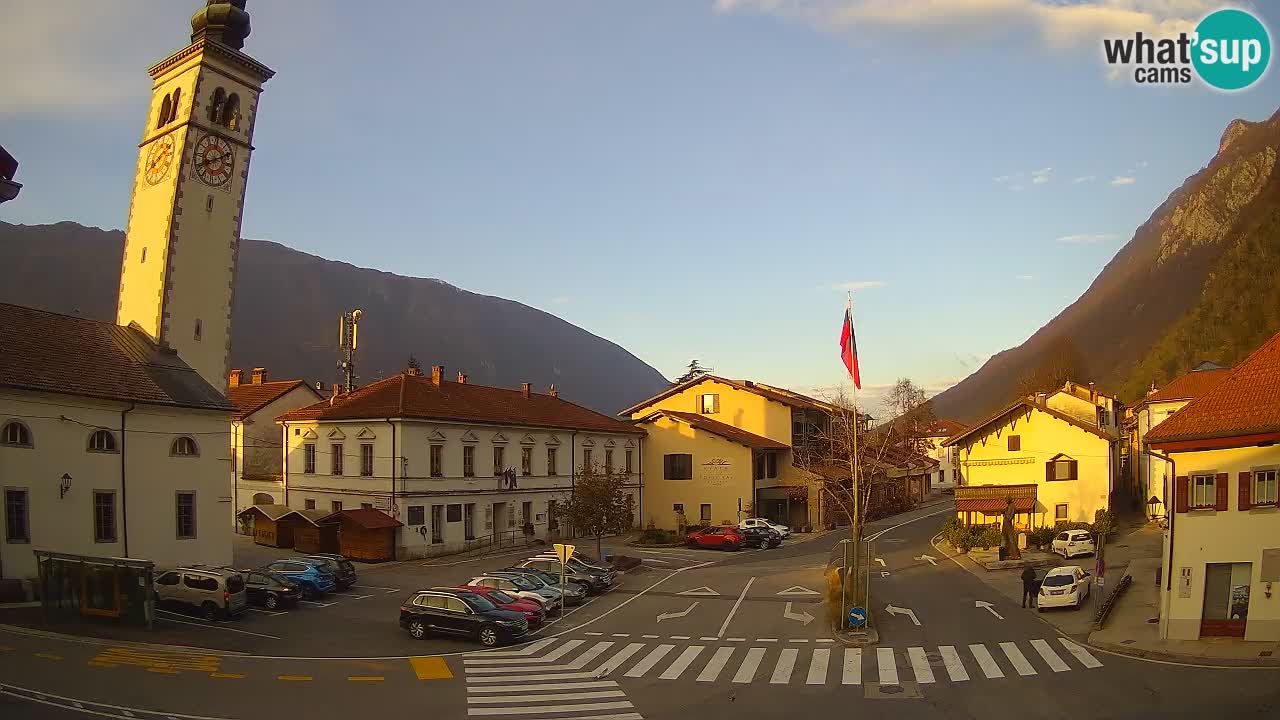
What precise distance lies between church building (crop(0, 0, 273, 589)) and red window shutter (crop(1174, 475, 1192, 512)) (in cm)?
3419

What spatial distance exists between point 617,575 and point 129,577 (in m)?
22.0

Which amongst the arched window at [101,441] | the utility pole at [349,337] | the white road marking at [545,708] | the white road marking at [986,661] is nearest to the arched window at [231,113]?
the utility pole at [349,337]

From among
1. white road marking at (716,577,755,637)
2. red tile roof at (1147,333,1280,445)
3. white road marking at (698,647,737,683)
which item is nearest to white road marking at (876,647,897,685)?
white road marking at (698,647,737,683)

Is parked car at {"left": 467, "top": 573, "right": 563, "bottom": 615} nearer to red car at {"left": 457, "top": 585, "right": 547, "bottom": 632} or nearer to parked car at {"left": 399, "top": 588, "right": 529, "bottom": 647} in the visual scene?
red car at {"left": 457, "top": 585, "right": 547, "bottom": 632}

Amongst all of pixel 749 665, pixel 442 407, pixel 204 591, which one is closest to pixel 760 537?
pixel 442 407

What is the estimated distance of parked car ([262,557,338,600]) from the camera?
110ft

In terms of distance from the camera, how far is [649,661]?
24047 millimetres

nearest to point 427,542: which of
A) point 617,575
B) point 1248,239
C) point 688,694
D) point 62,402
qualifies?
point 617,575

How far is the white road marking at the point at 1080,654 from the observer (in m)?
22.5

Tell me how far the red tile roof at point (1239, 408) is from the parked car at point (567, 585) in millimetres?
20690

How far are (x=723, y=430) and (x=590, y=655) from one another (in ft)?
133

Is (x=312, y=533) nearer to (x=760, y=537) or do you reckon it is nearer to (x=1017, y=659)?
(x=760, y=537)

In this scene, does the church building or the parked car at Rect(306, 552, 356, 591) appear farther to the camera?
the parked car at Rect(306, 552, 356, 591)

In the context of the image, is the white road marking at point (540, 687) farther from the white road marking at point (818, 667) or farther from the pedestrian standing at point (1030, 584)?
the pedestrian standing at point (1030, 584)
